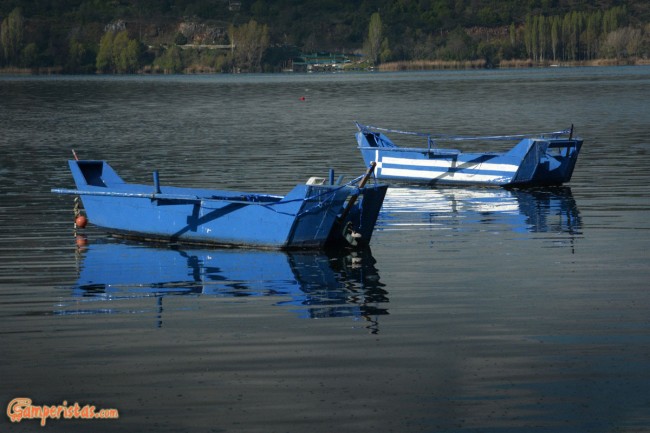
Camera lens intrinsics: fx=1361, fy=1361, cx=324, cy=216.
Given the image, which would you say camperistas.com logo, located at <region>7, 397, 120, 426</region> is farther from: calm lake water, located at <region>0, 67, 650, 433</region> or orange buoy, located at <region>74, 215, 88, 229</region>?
orange buoy, located at <region>74, 215, 88, 229</region>

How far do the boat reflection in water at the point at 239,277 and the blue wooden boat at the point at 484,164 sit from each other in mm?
12594

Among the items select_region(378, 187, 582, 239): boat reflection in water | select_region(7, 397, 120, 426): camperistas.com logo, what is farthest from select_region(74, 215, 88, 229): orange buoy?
select_region(7, 397, 120, 426): camperistas.com logo

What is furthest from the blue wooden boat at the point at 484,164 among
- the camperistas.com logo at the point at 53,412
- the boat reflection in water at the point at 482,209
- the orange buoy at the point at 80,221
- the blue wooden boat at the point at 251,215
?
the camperistas.com logo at the point at 53,412

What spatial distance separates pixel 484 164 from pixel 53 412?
24.8 m

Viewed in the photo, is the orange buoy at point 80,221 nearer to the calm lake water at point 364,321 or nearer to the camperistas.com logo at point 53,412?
the calm lake water at point 364,321

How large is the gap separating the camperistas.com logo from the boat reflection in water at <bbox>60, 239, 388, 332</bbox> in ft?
15.9

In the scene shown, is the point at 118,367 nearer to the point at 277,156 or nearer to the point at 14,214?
the point at 14,214

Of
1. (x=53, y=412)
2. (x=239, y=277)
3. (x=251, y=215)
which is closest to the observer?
(x=53, y=412)

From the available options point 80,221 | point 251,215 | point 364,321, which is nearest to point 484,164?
point 80,221

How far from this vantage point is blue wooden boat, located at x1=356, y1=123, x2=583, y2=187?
121ft

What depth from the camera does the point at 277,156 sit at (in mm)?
51031

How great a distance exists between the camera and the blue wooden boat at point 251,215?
24797 mm

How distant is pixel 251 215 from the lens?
Result: 2548 centimetres

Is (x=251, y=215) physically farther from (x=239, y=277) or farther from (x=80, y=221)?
(x=80, y=221)
